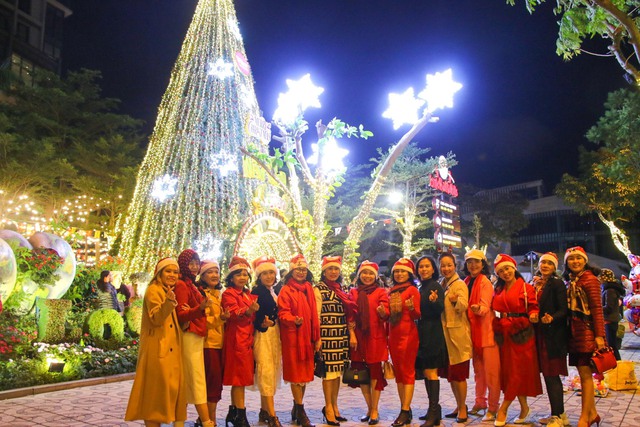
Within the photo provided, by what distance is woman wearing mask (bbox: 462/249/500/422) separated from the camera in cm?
561

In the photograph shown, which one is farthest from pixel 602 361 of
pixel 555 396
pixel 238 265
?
pixel 238 265

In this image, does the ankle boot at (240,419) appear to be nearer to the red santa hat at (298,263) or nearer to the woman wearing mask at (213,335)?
the woman wearing mask at (213,335)

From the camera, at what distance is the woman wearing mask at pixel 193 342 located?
4.87m

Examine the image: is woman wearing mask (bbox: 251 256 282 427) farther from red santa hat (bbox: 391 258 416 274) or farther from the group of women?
red santa hat (bbox: 391 258 416 274)

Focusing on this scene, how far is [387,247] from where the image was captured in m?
35.8

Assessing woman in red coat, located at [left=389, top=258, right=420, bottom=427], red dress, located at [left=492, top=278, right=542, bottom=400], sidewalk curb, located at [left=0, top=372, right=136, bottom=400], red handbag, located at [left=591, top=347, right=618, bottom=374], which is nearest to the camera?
red handbag, located at [left=591, top=347, right=618, bottom=374]

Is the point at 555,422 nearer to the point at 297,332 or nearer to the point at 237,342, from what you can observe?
A: the point at 297,332

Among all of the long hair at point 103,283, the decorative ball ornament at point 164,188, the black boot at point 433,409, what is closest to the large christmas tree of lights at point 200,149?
the decorative ball ornament at point 164,188

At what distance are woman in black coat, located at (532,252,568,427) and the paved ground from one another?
14.1 inches

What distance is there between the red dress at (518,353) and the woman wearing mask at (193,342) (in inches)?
123

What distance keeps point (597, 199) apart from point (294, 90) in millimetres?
18780

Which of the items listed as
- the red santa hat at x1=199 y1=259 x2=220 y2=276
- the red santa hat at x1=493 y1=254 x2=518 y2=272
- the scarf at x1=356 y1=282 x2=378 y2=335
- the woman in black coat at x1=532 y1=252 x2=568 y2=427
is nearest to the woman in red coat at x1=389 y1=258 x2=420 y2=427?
the scarf at x1=356 y1=282 x2=378 y2=335

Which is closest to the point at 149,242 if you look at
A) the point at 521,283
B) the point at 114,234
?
the point at 114,234

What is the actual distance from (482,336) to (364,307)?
1319 millimetres
